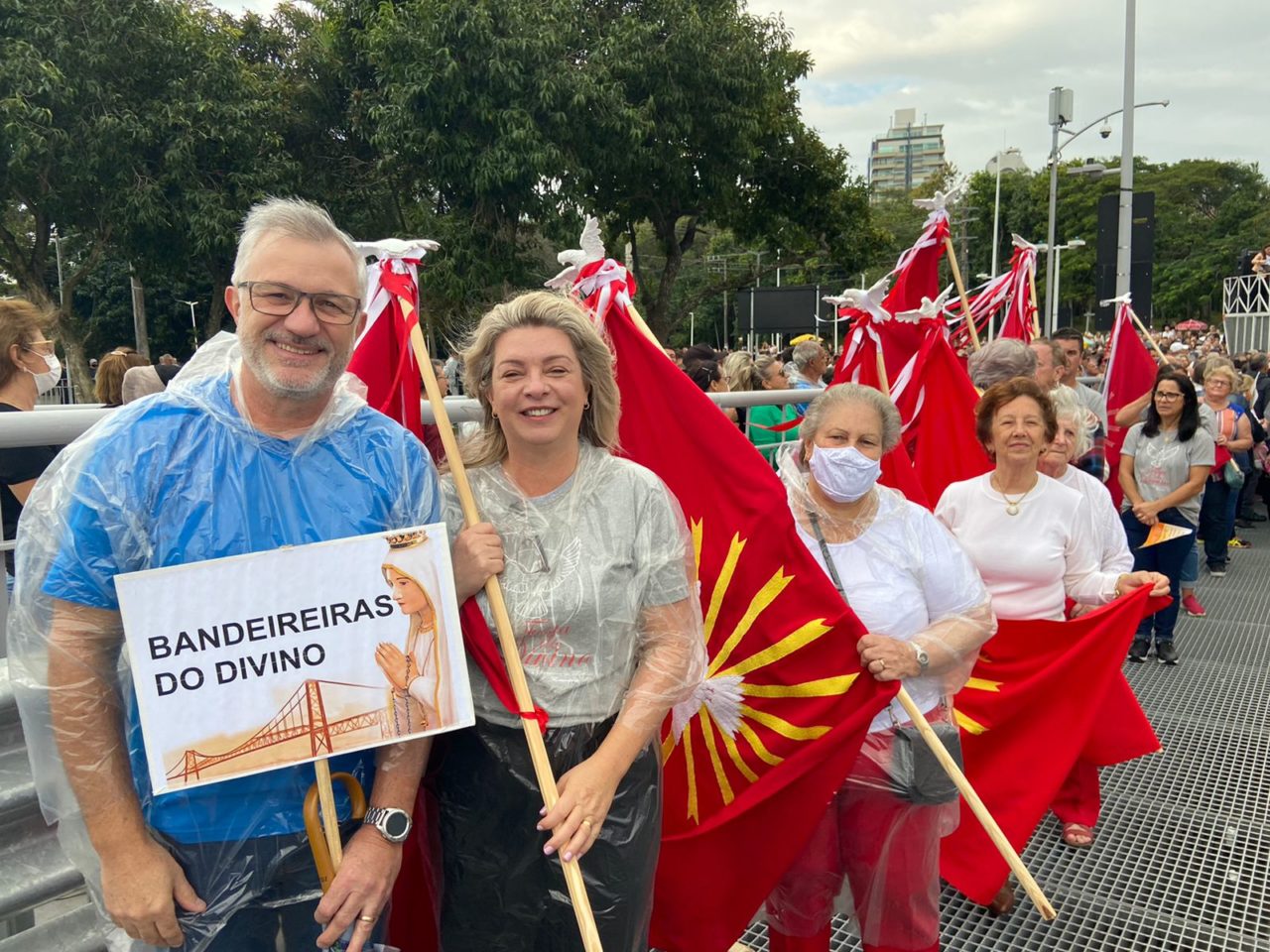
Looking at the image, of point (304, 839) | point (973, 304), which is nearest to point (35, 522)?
point (304, 839)

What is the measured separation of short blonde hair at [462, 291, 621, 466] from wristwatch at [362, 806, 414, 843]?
0.74 metres

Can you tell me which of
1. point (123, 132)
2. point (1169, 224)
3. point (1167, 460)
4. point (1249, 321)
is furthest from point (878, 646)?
point (1169, 224)

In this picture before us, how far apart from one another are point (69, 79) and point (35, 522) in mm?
16746

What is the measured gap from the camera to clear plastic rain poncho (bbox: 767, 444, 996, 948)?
8.16 feet

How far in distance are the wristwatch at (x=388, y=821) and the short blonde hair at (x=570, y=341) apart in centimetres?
74

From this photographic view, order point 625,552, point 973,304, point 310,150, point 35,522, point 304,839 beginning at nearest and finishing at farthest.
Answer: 1. point 35,522
2. point 304,839
3. point 625,552
4. point 973,304
5. point 310,150

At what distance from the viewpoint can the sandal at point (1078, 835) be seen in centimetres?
340

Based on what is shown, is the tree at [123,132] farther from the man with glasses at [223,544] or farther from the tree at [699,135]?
the man with glasses at [223,544]

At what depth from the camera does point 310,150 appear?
18594 millimetres

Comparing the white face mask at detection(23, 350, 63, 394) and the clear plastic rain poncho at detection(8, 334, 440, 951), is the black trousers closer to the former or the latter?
the clear plastic rain poncho at detection(8, 334, 440, 951)

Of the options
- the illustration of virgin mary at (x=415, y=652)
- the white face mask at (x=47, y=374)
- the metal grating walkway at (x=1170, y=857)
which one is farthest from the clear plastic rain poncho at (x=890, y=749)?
the white face mask at (x=47, y=374)

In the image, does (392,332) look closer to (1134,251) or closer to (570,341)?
(570,341)

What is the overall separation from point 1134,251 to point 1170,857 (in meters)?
9.56

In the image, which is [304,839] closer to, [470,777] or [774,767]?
[470,777]
